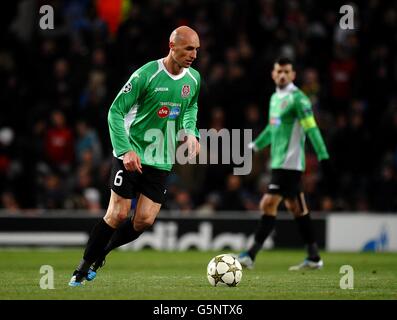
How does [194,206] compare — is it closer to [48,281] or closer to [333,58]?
[333,58]

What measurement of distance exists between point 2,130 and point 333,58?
6.09 m

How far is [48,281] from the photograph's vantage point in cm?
809

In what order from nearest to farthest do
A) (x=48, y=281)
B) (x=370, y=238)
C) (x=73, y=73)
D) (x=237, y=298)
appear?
(x=237, y=298) < (x=48, y=281) < (x=370, y=238) < (x=73, y=73)

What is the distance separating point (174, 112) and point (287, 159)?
2941 millimetres

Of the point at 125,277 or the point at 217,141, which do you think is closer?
the point at 125,277

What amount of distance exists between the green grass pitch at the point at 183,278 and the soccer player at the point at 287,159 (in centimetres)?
38

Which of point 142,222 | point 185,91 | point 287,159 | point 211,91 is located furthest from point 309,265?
point 211,91

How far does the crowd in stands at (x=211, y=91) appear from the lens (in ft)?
51.3

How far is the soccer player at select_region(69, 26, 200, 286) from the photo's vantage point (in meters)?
7.96

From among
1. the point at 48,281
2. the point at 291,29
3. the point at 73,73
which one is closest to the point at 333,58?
the point at 291,29

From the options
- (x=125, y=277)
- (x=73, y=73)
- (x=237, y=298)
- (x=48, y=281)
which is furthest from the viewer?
(x=73, y=73)

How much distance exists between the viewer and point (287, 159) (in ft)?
36.0

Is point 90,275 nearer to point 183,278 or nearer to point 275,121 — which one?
point 183,278

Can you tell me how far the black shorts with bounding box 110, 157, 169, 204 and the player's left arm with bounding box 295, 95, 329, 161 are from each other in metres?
2.86
